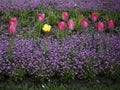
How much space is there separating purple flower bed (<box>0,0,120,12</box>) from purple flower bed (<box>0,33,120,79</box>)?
2.07m

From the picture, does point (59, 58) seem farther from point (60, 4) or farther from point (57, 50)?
point (60, 4)

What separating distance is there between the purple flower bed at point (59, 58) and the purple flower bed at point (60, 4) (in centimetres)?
207

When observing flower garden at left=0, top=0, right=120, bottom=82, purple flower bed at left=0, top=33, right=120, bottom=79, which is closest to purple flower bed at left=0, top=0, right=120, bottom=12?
flower garden at left=0, top=0, right=120, bottom=82

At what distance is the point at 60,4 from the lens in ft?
26.2

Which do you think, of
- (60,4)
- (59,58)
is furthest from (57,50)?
(60,4)

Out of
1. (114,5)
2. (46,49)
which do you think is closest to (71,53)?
(46,49)


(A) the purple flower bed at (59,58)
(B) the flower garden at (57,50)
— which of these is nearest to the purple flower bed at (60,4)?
(B) the flower garden at (57,50)

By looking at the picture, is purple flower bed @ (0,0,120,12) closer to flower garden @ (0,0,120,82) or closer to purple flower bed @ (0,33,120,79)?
flower garden @ (0,0,120,82)

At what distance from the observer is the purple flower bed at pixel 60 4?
755 cm

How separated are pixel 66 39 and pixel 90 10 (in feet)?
6.94

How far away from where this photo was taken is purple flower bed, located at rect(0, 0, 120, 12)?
7.55m

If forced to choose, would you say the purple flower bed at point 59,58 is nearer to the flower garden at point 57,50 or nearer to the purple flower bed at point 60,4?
the flower garden at point 57,50

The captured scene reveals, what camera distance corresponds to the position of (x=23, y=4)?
7.63 meters

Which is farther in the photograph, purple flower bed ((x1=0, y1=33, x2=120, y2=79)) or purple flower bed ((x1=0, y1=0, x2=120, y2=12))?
purple flower bed ((x1=0, y1=0, x2=120, y2=12))
